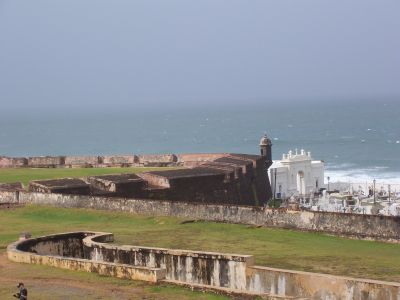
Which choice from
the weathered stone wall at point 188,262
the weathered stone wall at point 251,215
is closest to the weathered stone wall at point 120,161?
the weathered stone wall at point 251,215

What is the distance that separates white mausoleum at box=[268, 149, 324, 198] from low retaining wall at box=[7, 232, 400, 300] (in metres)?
33.7

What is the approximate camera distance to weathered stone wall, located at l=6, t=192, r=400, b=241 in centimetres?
1991

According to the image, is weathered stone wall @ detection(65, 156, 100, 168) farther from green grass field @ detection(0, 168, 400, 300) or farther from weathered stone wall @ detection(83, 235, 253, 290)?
weathered stone wall @ detection(83, 235, 253, 290)

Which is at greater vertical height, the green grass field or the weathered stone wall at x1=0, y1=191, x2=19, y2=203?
the weathered stone wall at x1=0, y1=191, x2=19, y2=203

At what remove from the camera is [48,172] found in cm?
3569

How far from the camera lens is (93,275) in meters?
16.2

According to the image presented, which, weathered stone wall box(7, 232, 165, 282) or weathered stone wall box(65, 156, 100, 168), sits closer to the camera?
weathered stone wall box(7, 232, 165, 282)

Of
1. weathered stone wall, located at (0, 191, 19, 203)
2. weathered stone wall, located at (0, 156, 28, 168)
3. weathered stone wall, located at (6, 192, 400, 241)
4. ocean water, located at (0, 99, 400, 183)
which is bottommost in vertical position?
weathered stone wall, located at (6, 192, 400, 241)

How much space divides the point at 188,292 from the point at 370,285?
313cm

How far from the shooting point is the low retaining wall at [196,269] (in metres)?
13.9

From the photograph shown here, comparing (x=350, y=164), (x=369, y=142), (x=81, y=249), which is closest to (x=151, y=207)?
(x=81, y=249)

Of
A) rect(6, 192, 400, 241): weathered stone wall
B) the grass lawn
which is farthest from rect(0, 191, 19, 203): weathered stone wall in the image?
the grass lawn

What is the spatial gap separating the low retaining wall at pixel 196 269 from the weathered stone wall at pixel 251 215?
13.0ft

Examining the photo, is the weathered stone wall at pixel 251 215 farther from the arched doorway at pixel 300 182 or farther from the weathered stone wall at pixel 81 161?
the arched doorway at pixel 300 182
